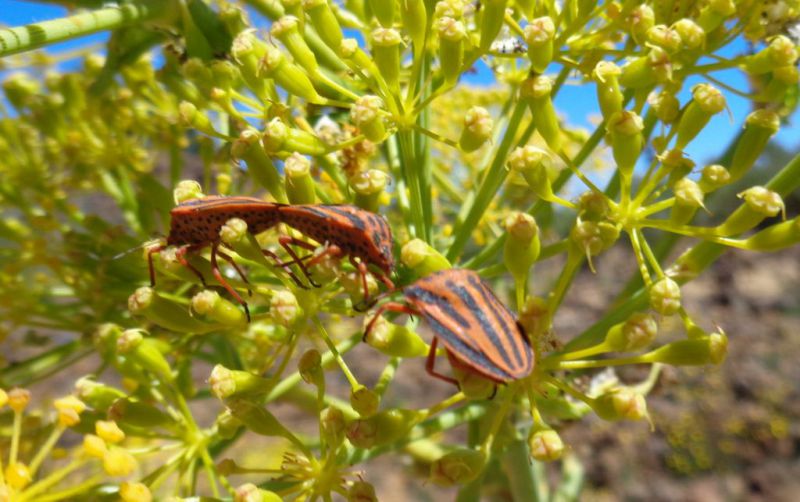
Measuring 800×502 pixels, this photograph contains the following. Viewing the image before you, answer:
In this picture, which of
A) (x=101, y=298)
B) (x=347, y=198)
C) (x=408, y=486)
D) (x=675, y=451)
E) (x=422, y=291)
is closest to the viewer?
(x=422, y=291)

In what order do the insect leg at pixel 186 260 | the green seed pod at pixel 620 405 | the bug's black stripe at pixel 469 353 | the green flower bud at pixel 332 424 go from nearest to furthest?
1. the bug's black stripe at pixel 469 353
2. the green seed pod at pixel 620 405
3. the green flower bud at pixel 332 424
4. the insect leg at pixel 186 260

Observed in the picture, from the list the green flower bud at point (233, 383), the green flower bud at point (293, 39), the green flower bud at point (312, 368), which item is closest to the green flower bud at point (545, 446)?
the green flower bud at point (312, 368)

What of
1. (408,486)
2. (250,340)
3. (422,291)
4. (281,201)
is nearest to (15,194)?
(250,340)

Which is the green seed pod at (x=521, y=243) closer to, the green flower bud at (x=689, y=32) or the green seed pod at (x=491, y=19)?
the green seed pod at (x=491, y=19)

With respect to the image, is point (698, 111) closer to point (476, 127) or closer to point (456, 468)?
point (476, 127)

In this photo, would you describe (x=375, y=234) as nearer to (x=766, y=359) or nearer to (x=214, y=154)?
(x=214, y=154)

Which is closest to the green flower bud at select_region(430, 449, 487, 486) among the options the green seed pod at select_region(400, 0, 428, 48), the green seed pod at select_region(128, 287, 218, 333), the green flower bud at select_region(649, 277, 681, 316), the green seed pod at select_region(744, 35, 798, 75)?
the green flower bud at select_region(649, 277, 681, 316)
